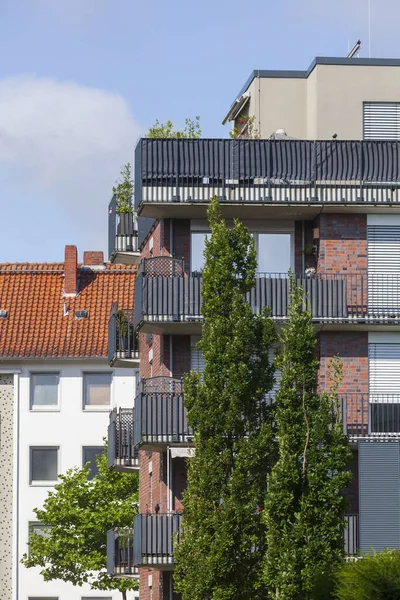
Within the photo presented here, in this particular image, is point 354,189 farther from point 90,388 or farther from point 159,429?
point 90,388

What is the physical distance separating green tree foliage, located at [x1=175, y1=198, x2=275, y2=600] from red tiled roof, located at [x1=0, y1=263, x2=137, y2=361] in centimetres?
3430

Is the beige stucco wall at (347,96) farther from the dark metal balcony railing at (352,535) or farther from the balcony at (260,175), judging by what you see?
the dark metal balcony railing at (352,535)

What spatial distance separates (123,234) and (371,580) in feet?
78.0

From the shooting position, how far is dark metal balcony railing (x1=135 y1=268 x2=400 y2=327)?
43.2 m

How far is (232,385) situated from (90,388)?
36082 millimetres

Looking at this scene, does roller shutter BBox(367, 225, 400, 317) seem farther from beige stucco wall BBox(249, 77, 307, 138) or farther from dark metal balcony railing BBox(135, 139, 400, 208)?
beige stucco wall BBox(249, 77, 307, 138)

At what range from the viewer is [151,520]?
43.2 meters

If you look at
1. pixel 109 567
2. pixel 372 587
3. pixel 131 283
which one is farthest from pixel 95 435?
pixel 372 587

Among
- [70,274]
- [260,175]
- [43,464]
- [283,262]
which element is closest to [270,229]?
[283,262]

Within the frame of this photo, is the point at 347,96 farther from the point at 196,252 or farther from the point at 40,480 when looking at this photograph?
the point at 40,480

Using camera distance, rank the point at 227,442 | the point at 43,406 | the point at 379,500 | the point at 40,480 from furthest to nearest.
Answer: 1. the point at 43,406
2. the point at 40,480
3. the point at 379,500
4. the point at 227,442

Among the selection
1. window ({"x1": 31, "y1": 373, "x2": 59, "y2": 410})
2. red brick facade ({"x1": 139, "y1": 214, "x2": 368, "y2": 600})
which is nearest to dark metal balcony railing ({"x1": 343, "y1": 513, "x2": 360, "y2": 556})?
red brick facade ({"x1": 139, "y1": 214, "x2": 368, "y2": 600})

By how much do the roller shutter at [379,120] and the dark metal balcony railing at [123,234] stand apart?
791cm

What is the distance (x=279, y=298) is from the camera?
43.4 metres
